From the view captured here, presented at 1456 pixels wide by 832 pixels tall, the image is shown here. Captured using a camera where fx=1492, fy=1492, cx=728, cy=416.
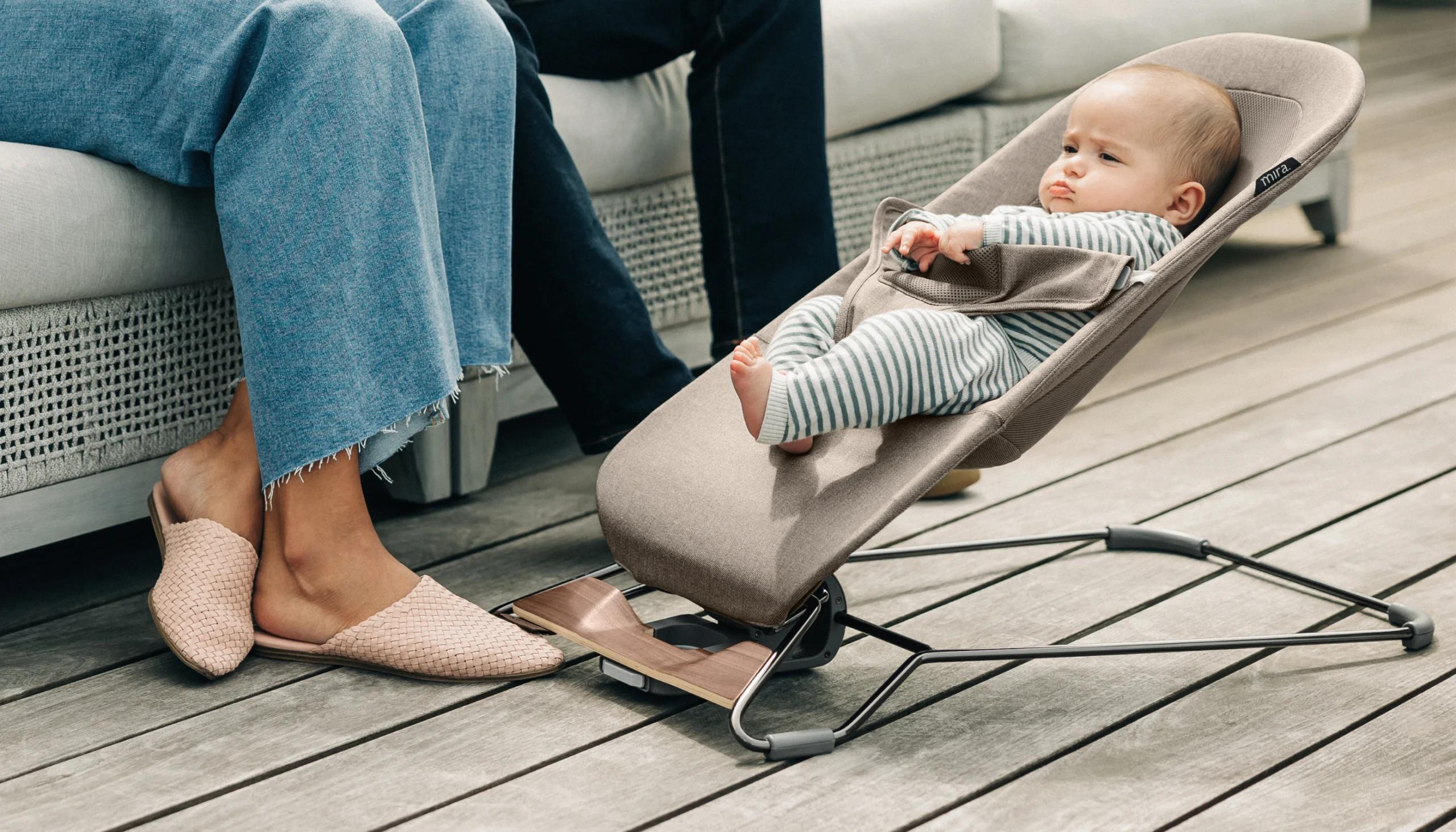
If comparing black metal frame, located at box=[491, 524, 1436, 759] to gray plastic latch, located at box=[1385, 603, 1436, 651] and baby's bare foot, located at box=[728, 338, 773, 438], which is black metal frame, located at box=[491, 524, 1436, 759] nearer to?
gray plastic latch, located at box=[1385, 603, 1436, 651]

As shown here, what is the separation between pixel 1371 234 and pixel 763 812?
7.68 feet

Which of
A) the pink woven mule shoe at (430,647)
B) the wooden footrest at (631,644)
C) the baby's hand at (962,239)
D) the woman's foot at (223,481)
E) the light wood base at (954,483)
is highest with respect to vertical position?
the baby's hand at (962,239)

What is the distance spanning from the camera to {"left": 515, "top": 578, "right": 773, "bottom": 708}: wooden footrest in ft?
3.72

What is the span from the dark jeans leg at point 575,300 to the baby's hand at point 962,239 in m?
0.38

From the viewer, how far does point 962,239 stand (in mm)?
1213

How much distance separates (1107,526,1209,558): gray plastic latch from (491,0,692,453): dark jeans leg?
0.46 meters

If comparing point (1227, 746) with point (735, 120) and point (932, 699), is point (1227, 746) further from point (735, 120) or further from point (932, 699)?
point (735, 120)

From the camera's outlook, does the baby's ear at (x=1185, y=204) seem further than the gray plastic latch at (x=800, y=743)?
Yes

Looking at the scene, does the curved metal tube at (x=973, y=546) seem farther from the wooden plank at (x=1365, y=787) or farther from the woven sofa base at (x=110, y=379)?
the woven sofa base at (x=110, y=379)

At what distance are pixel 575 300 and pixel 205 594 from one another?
0.46 meters

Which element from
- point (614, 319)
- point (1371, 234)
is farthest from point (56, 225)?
point (1371, 234)

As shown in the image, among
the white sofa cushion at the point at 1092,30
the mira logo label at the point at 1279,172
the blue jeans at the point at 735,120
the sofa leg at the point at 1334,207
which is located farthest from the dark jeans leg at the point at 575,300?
the sofa leg at the point at 1334,207

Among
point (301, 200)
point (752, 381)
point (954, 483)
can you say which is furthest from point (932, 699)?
point (301, 200)

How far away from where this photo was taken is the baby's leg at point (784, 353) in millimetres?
1128
